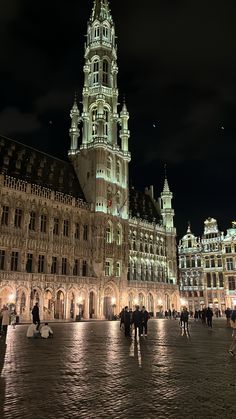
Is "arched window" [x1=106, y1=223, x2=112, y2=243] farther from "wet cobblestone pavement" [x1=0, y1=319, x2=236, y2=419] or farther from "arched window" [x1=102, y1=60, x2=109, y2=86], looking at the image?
"wet cobblestone pavement" [x1=0, y1=319, x2=236, y2=419]

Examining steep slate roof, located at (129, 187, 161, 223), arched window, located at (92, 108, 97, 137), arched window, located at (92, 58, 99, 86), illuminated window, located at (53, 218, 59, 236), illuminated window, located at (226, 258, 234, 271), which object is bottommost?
illuminated window, located at (226, 258, 234, 271)

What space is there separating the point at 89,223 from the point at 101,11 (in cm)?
4286

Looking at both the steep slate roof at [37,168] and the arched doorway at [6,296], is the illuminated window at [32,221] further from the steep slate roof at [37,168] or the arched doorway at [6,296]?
the arched doorway at [6,296]

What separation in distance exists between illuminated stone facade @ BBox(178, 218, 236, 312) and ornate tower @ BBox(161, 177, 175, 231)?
10183 millimetres

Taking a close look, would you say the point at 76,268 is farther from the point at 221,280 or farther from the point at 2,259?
the point at 221,280

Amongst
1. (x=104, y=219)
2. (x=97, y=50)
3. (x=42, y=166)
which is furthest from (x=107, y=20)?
(x=104, y=219)

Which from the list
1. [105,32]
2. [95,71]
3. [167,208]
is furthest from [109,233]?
[105,32]

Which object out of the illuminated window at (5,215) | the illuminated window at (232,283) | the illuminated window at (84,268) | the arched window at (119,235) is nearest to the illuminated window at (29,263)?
the illuminated window at (5,215)

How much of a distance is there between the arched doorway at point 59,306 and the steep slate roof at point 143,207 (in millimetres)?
25410

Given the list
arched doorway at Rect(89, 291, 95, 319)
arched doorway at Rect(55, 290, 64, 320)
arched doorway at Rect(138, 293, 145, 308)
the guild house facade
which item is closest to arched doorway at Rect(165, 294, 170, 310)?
the guild house facade

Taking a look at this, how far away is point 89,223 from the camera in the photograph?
5650 centimetres

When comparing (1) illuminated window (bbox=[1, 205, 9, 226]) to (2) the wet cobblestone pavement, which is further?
(1) illuminated window (bbox=[1, 205, 9, 226])

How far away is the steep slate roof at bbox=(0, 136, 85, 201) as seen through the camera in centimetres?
5103

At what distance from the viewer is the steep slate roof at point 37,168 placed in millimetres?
51031
